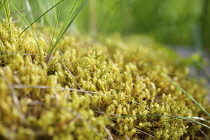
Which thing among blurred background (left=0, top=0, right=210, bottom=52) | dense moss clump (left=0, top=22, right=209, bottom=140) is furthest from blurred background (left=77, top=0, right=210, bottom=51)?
dense moss clump (left=0, top=22, right=209, bottom=140)

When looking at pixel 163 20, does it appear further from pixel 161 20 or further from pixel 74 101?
pixel 74 101

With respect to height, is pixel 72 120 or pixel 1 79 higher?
pixel 1 79

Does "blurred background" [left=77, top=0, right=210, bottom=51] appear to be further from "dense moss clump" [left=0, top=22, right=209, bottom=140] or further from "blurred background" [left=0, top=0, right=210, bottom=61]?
"dense moss clump" [left=0, top=22, right=209, bottom=140]

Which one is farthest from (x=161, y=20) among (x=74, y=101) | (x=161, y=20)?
(x=74, y=101)

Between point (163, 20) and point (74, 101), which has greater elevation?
point (163, 20)

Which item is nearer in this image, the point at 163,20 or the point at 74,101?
the point at 74,101

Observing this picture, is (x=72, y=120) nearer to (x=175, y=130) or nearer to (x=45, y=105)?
(x=45, y=105)

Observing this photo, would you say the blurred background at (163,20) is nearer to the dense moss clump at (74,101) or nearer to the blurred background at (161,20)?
the blurred background at (161,20)

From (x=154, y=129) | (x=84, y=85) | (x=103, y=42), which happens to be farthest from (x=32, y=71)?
(x=103, y=42)

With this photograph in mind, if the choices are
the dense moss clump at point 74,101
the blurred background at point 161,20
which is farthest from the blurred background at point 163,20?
the dense moss clump at point 74,101
